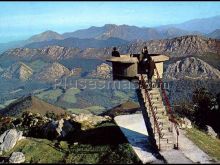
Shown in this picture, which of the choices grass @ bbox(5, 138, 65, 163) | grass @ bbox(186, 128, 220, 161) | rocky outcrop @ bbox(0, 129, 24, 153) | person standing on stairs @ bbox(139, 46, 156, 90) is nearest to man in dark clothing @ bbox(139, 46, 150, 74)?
person standing on stairs @ bbox(139, 46, 156, 90)

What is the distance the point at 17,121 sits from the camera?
34094 millimetres

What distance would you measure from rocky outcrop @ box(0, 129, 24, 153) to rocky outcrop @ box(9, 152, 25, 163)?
7.12 ft

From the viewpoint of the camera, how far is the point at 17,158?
75.8ft

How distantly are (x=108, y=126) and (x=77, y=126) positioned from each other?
7.46 ft

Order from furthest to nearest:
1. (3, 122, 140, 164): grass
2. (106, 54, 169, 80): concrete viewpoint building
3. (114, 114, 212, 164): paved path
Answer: (106, 54, 169, 80): concrete viewpoint building < (3, 122, 140, 164): grass < (114, 114, 212, 164): paved path

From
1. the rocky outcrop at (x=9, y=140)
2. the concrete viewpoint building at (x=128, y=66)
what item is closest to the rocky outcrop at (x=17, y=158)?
the rocky outcrop at (x=9, y=140)

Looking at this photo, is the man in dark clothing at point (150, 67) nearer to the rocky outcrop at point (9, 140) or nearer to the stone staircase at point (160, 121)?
the stone staircase at point (160, 121)

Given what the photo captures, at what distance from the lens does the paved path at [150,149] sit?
68.5 ft

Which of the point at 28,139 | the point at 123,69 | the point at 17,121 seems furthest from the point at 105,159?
the point at 17,121

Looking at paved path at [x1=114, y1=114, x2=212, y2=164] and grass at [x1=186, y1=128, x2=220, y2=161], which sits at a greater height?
paved path at [x1=114, y1=114, x2=212, y2=164]

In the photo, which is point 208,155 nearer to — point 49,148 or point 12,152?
point 49,148

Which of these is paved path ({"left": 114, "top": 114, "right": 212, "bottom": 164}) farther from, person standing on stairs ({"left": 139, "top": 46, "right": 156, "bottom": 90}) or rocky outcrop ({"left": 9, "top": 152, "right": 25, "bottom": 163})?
rocky outcrop ({"left": 9, "top": 152, "right": 25, "bottom": 163})

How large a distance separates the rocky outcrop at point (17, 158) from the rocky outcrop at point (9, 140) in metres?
2.17

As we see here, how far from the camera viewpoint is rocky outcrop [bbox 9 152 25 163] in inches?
905
